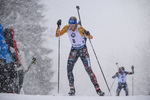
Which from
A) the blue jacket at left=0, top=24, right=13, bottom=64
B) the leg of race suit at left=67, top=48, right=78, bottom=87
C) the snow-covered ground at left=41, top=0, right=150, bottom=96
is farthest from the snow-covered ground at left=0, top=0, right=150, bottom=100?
the blue jacket at left=0, top=24, right=13, bottom=64

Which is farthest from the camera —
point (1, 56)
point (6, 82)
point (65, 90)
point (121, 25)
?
point (121, 25)

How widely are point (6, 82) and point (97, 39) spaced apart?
8396 cm

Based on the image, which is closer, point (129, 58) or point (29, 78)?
point (29, 78)

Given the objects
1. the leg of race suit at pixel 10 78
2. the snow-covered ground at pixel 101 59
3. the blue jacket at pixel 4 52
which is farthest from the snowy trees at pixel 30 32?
the blue jacket at pixel 4 52

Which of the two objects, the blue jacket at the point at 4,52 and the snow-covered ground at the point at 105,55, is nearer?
the blue jacket at the point at 4,52

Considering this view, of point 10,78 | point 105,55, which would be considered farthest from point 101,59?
point 10,78

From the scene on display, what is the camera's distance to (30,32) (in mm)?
11789

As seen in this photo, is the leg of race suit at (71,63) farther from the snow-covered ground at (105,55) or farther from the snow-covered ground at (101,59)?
the snow-covered ground at (105,55)

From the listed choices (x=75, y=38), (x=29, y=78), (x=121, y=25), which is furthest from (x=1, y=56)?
(x=121, y=25)

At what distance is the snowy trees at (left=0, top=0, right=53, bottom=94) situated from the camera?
445 inches

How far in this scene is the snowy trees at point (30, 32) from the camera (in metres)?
11.3

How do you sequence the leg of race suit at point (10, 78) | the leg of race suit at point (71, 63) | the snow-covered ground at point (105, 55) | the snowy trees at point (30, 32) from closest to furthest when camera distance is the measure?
1. the leg of race suit at point (10, 78)
2. the leg of race suit at point (71, 63)
3. the snowy trees at point (30, 32)
4. the snow-covered ground at point (105, 55)

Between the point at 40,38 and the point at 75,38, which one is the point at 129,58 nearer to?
the point at 40,38

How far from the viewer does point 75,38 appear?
3.70 meters
